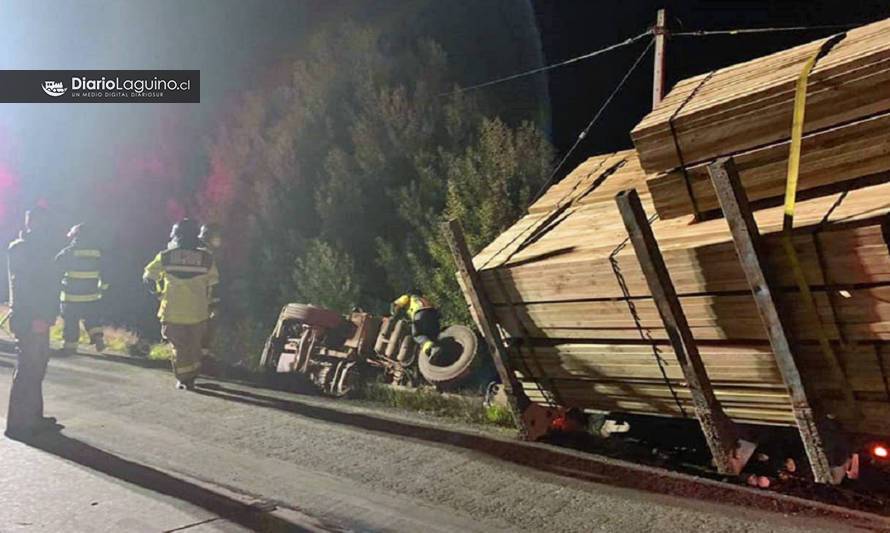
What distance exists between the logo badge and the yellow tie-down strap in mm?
15321

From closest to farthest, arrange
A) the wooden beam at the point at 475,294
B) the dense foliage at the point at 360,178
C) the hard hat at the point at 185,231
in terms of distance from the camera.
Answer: the wooden beam at the point at 475,294
the hard hat at the point at 185,231
the dense foliage at the point at 360,178

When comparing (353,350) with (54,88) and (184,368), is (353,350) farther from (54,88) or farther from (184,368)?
(54,88)

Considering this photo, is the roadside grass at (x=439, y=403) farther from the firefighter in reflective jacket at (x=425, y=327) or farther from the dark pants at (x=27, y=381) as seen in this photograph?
the dark pants at (x=27, y=381)

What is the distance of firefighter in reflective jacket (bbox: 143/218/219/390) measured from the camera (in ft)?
26.9

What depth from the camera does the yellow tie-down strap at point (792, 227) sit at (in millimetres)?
3105

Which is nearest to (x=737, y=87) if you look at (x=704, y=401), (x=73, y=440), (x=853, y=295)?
(x=853, y=295)

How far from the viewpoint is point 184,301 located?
831cm

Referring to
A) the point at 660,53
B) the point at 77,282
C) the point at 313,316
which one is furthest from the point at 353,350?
the point at 77,282

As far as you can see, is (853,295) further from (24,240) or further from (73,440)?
(24,240)

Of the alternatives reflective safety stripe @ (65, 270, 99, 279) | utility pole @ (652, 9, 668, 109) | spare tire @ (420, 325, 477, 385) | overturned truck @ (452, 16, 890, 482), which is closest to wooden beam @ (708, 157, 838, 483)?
overturned truck @ (452, 16, 890, 482)

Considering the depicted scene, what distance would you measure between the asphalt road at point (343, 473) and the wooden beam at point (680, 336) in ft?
1.40

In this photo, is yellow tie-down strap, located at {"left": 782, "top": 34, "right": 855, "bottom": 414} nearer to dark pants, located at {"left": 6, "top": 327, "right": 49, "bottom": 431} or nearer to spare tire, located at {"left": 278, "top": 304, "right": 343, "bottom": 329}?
spare tire, located at {"left": 278, "top": 304, "right": 343, "bottom": 329}

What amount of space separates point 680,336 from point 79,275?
1029 cm

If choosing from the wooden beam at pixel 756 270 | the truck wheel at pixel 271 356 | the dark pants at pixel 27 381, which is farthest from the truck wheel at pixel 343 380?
the wooden beam at pixel 756 270
